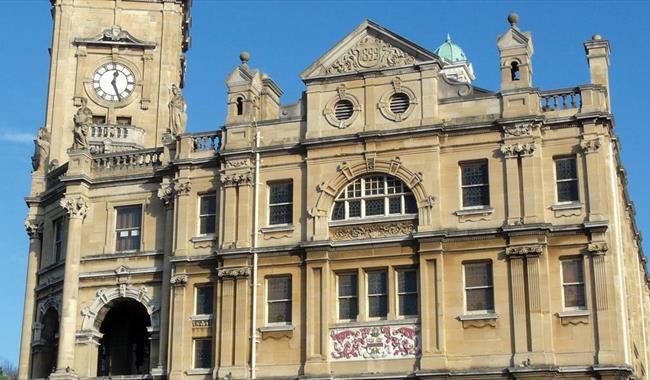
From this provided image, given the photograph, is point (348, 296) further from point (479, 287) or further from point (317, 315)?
point (479, 287)

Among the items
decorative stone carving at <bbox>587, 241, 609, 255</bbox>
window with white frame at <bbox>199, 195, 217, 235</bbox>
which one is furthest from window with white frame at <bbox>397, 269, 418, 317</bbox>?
window with white frame at <bbox>199, 195, 217, 235</bbox>

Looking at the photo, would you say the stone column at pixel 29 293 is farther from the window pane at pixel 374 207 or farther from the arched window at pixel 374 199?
the window pane at pixel 374 207

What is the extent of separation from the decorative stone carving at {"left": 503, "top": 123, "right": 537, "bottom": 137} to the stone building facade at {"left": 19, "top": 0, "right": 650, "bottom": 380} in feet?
0.26

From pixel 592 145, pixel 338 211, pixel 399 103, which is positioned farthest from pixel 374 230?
pixel 592 145

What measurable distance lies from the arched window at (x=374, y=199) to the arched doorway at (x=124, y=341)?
32.1ft

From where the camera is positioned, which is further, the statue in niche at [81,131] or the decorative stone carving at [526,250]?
the statue in niche at [81,131]

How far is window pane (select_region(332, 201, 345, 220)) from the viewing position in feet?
133

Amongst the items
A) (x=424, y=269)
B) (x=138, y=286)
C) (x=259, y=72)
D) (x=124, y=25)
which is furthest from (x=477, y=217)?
(x=124, y=25)

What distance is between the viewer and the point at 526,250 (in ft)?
124

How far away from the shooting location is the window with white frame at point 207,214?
42.5 meters

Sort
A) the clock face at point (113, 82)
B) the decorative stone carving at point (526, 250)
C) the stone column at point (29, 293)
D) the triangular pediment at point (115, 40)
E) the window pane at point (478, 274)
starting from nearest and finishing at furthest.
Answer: the decorative stone carving at point (526, 250)
the window pane at point (478, 274)
the stone column at point (29, 293)
the clock face at point (113, 82)
the triangular pediment at point (115, 40)

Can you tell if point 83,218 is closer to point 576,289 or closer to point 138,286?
point 138,286

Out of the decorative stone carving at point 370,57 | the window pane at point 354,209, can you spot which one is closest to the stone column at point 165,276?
the window pane at point 354,209

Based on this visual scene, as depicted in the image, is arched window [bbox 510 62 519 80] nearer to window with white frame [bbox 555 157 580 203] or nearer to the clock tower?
window with white frame [bbox 555 157 580 203]
